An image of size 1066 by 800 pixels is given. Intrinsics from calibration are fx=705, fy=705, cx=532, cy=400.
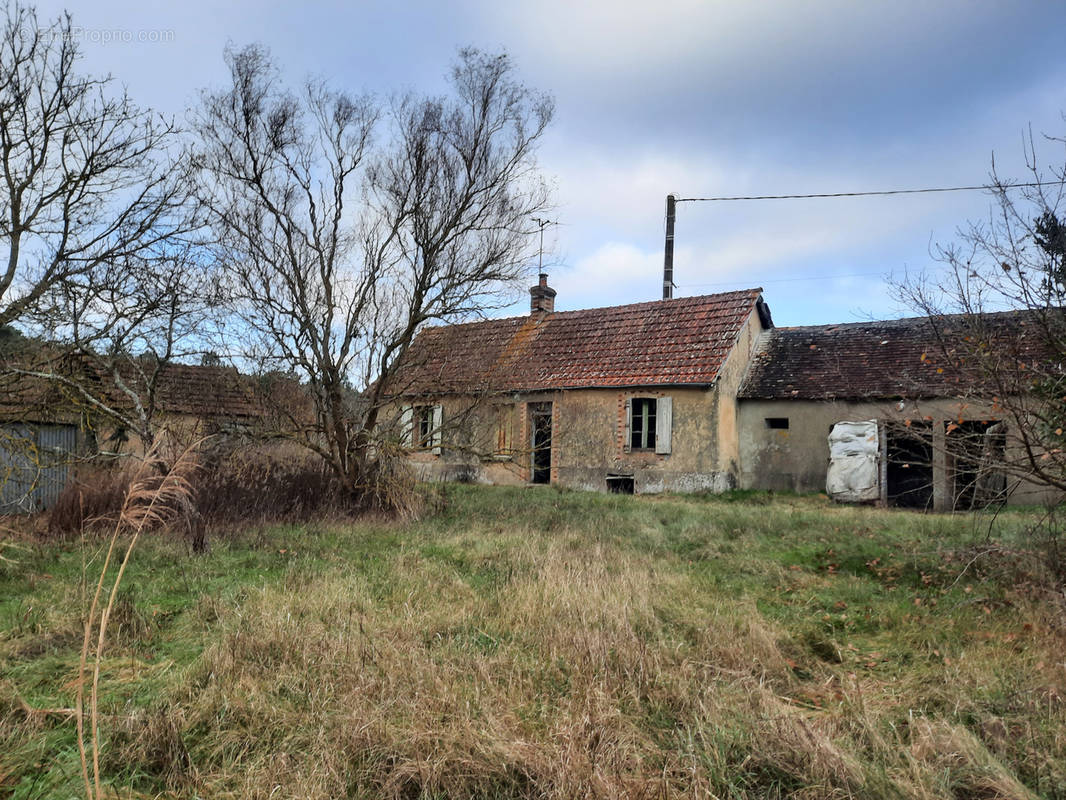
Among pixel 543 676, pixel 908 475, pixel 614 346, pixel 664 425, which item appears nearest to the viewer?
pixel 543 676

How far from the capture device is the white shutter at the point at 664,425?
17203 millimetres

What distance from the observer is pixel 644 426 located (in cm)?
1780

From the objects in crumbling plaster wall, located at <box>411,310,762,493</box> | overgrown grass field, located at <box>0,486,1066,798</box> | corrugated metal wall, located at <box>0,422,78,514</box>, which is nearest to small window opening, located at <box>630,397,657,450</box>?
crumbling plaster wall, located at <box>411,310,762,493</box>

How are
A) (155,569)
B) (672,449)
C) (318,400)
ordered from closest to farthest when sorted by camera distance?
(155,569), (318,400), (672,449)

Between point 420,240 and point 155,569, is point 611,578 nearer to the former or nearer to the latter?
point 155,569

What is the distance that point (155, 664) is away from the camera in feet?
14.9

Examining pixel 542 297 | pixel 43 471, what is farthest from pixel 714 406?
pixel 43 471

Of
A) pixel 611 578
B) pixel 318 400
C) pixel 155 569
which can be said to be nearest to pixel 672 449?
pixel 318 400

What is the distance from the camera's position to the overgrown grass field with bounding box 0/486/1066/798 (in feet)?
10.3

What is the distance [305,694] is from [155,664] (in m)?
1.30

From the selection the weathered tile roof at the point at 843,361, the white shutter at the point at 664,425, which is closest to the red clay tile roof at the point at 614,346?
the white shutter at the point at 664,425

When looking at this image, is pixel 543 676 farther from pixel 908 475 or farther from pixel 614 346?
pixel 908 475

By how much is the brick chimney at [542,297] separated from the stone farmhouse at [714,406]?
2.67 m

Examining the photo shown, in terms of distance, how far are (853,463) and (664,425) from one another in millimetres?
4298
